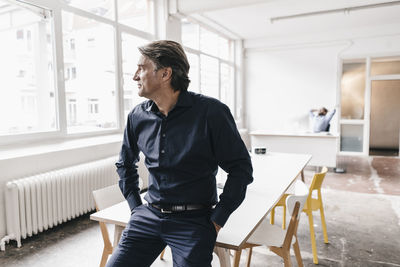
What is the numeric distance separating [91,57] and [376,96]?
320 inches

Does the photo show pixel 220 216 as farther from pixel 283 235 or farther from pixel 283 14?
pixel 283 14

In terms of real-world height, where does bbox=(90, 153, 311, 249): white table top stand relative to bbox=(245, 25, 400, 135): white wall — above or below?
below

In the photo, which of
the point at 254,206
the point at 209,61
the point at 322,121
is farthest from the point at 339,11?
the point at 254,206

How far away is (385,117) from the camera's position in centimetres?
903

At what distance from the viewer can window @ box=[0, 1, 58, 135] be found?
3.39 metres

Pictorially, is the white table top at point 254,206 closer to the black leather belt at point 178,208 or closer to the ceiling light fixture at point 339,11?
the black leather belt at point 178,208

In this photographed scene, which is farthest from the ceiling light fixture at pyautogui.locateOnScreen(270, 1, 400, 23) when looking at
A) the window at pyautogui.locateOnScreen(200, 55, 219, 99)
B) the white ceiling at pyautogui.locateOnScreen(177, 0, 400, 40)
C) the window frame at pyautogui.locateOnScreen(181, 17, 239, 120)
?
the window at pyautogui.locateOnScreen(200, 55, 219, 99)

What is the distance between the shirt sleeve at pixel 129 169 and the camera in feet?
5.32

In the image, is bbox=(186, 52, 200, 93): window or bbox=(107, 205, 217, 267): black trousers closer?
bbox=(107, 205, 217, 267): black trousers

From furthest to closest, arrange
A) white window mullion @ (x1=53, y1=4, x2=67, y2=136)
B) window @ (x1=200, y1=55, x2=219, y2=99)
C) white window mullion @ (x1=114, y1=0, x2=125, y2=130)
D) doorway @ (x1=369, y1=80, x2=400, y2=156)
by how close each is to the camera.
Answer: doorway @ (x1=369, y1=80, x2=400, y2=156), window @ (x1=200, y1=55, x2=219, y2=99), white window mullion @ (x1=114, y1=0, x2=125, y2=130), white window mullion @ (x1=53, y1=4, x2=67, y2=136)

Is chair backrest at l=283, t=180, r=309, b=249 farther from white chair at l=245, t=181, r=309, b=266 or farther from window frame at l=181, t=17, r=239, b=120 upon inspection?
window frame at l=181, t=17, r=239, b=120

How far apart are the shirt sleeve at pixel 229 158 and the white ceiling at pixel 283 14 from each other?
4.03 metres

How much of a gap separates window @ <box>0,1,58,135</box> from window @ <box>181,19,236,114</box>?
3.14 m

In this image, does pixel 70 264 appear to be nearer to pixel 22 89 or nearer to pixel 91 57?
pixel 22 89
